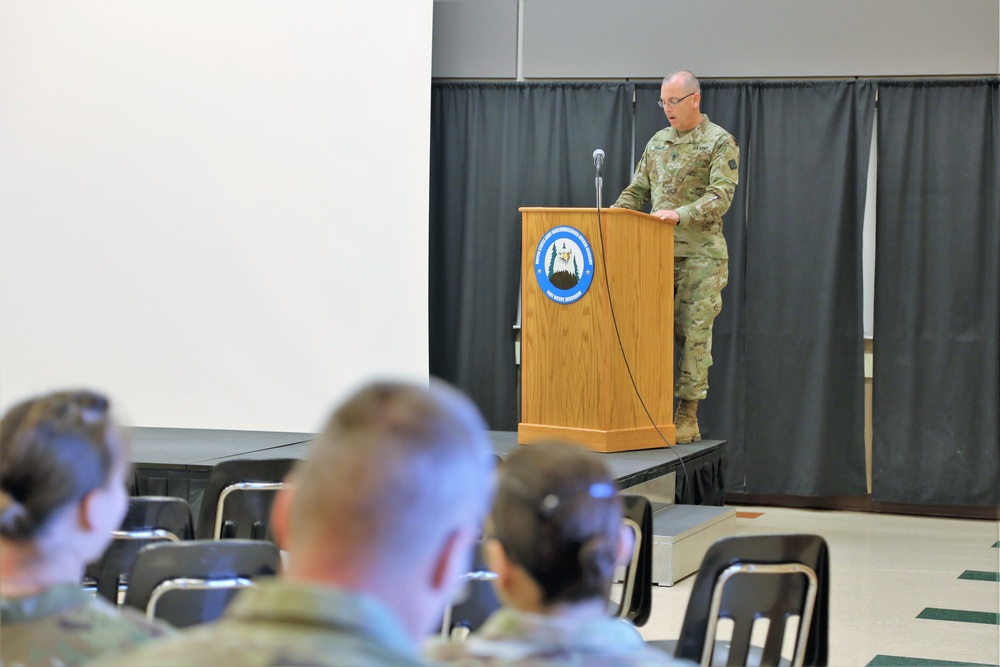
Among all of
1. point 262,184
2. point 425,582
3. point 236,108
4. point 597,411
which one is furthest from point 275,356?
point 425,582

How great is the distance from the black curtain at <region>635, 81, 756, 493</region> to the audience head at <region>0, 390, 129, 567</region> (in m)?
5.71

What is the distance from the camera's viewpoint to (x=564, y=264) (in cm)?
485

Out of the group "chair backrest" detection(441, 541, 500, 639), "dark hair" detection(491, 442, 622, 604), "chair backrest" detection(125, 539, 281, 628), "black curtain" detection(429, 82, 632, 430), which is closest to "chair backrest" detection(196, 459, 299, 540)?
"chair backrest" detection(441, 541, 500, 639)

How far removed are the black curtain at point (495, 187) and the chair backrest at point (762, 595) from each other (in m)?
4.81

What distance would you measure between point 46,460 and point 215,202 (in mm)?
5091

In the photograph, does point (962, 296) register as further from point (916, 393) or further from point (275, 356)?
point (275, 356)

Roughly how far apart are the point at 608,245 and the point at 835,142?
2.49 meters

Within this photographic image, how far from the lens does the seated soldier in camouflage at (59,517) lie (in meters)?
1.22

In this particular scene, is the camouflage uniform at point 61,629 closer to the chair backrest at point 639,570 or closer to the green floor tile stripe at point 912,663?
the chair backrest at point 639,570

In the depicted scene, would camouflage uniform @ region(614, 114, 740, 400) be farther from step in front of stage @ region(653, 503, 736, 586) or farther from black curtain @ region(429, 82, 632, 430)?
black curtain @ region(429, 82, 632, 430)

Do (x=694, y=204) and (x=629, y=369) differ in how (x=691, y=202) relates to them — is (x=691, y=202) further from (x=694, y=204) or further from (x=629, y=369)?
(x=629, y=369)

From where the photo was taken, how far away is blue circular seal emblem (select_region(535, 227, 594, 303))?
15.8 feet

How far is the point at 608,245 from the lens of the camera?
4805 millimetres

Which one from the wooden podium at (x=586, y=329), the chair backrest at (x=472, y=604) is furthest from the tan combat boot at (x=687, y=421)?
the chair backrest at (x=472, y=604)
